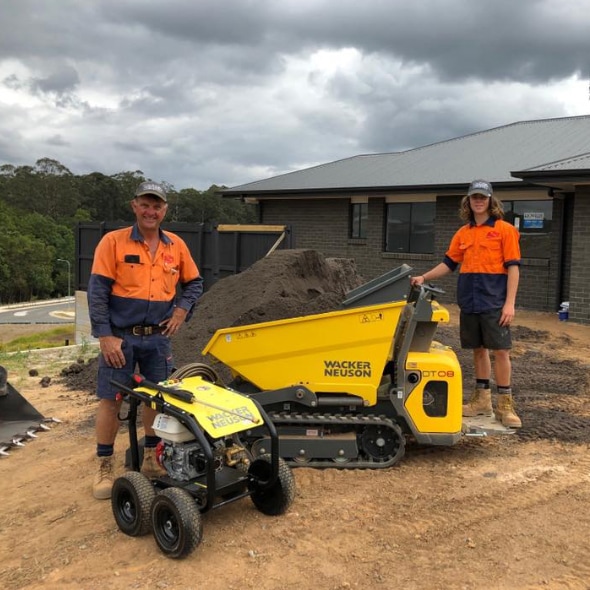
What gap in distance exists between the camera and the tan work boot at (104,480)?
12.6ft

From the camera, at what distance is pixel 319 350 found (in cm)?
428

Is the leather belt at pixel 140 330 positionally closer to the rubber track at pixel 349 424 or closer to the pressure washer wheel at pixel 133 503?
the pressure washer wheel at pixel 133 503

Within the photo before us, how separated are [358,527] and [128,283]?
6.65 ft

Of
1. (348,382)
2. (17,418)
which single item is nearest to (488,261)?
(348,382)

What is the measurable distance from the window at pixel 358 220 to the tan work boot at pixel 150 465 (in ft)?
45.7

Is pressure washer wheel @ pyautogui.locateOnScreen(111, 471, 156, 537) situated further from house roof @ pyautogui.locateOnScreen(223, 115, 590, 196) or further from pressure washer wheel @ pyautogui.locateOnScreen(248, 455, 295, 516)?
house roof @ pyautogui.locateOnScreen(223, 115, 590, 196)

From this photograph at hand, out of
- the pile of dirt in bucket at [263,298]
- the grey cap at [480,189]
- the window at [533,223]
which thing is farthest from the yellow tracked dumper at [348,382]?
the window at [533,223]

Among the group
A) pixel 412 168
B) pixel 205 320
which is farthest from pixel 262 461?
pixel 412 168

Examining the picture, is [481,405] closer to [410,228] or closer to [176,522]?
[176,522]

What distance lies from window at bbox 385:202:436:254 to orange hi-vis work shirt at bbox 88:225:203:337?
12.7 metres

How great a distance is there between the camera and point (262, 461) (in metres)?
3.56

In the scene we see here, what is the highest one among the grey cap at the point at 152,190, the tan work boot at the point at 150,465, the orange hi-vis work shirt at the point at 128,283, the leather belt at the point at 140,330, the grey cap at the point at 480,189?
the grey cap at the point at 480,189

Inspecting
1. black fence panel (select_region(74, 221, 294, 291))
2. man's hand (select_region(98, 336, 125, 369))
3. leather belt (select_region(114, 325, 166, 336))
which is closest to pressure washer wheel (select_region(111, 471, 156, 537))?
man's hand (select_region(98, 336, 125, 369))

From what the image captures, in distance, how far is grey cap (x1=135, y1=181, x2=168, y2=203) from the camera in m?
3.77
